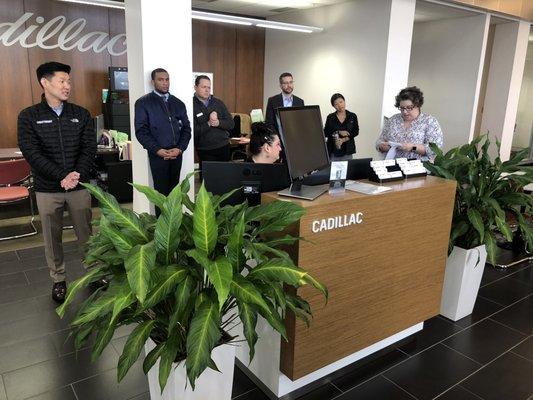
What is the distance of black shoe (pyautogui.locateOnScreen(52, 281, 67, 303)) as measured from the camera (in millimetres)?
3246

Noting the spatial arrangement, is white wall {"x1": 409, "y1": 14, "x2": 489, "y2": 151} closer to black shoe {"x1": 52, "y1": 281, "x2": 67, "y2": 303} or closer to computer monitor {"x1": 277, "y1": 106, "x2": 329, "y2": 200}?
computer monitor {"x1": 277, "y1": 106, "x2": 329, "y2": 200}

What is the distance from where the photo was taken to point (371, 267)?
7.76 feet

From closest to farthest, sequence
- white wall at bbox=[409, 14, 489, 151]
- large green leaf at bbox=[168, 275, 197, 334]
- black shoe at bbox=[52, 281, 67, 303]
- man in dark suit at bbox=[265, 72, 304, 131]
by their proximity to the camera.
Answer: large green leaf at bbox=[168, 275, 197, 334] < black shoe at bbox=[52, 281, 67, 303] < man in dark suit at bbox=[265, 72, 304, 131] < white wall at bbox=[409, 14, 489, 151]

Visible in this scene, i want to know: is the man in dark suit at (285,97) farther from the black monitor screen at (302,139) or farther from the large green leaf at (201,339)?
the large green leaf at (201,339)

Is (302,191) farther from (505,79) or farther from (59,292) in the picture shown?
(505,79)

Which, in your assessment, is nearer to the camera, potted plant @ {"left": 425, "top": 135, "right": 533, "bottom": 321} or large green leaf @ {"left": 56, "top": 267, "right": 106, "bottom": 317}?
large green leaf @ {"left": 56, "top": 267, "right": 106, "bottom": 317}

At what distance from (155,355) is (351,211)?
3.74ft

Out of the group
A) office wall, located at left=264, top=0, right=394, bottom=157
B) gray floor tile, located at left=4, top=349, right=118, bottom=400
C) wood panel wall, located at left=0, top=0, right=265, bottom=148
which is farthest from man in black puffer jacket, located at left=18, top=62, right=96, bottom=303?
office wall, located at left=264, top=0, right=394, bottom=157

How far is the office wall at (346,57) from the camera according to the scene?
6305 mm

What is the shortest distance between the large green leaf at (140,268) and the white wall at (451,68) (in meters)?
7.21

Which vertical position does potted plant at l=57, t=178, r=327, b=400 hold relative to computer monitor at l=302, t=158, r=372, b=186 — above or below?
below

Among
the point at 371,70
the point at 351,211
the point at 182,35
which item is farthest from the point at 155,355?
the point at 371,70

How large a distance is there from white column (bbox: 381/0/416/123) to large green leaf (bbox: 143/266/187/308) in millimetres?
5464

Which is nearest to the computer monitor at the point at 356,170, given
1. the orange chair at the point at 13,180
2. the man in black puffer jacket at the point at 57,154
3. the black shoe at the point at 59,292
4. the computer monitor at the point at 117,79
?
the man in black puffer jacket at the point at 57,154
